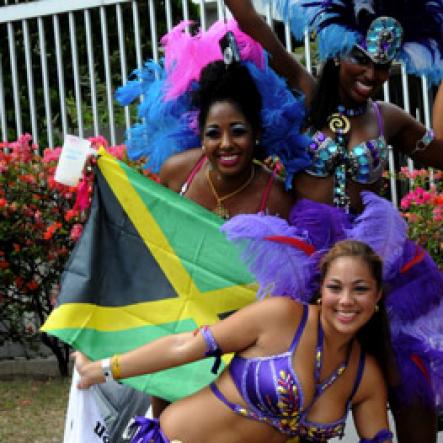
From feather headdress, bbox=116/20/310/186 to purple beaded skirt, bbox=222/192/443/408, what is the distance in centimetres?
32

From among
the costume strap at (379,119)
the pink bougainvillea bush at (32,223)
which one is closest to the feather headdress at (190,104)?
the costume strap at (379,119)

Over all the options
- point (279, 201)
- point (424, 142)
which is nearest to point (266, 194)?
point (279, 201)

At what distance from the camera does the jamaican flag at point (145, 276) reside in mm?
4086

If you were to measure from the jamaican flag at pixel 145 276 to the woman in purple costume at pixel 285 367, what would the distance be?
0.35 meters

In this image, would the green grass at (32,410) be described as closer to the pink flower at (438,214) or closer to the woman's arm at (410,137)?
the pink flower at (438,214)

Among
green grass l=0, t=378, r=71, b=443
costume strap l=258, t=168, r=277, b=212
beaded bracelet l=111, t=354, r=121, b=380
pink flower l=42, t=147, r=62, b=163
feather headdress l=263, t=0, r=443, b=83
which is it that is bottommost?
green grass l=0, t=378, r=71, b=443

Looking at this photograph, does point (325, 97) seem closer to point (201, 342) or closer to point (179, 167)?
point (179, 167)

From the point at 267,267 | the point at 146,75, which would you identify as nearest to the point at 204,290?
the point at 267,267

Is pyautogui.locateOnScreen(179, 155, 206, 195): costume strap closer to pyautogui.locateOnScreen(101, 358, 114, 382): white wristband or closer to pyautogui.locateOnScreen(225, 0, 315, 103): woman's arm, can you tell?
pyautogui.locateOnScreen(225, 0, 315, 103): woman's arm

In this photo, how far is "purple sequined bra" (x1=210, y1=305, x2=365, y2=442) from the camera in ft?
11.7

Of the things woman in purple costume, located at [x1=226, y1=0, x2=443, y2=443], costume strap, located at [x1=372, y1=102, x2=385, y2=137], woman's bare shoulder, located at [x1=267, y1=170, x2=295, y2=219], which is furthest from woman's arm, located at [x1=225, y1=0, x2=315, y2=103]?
woman's bare shoulder, located at [x1=267, y1=170, x2=295, y2=219]

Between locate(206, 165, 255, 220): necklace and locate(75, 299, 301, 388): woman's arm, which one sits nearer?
locate(75, 299, 301, 388): woman's arm

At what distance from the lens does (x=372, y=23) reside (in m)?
4.18

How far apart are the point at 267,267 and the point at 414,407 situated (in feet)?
2.34
